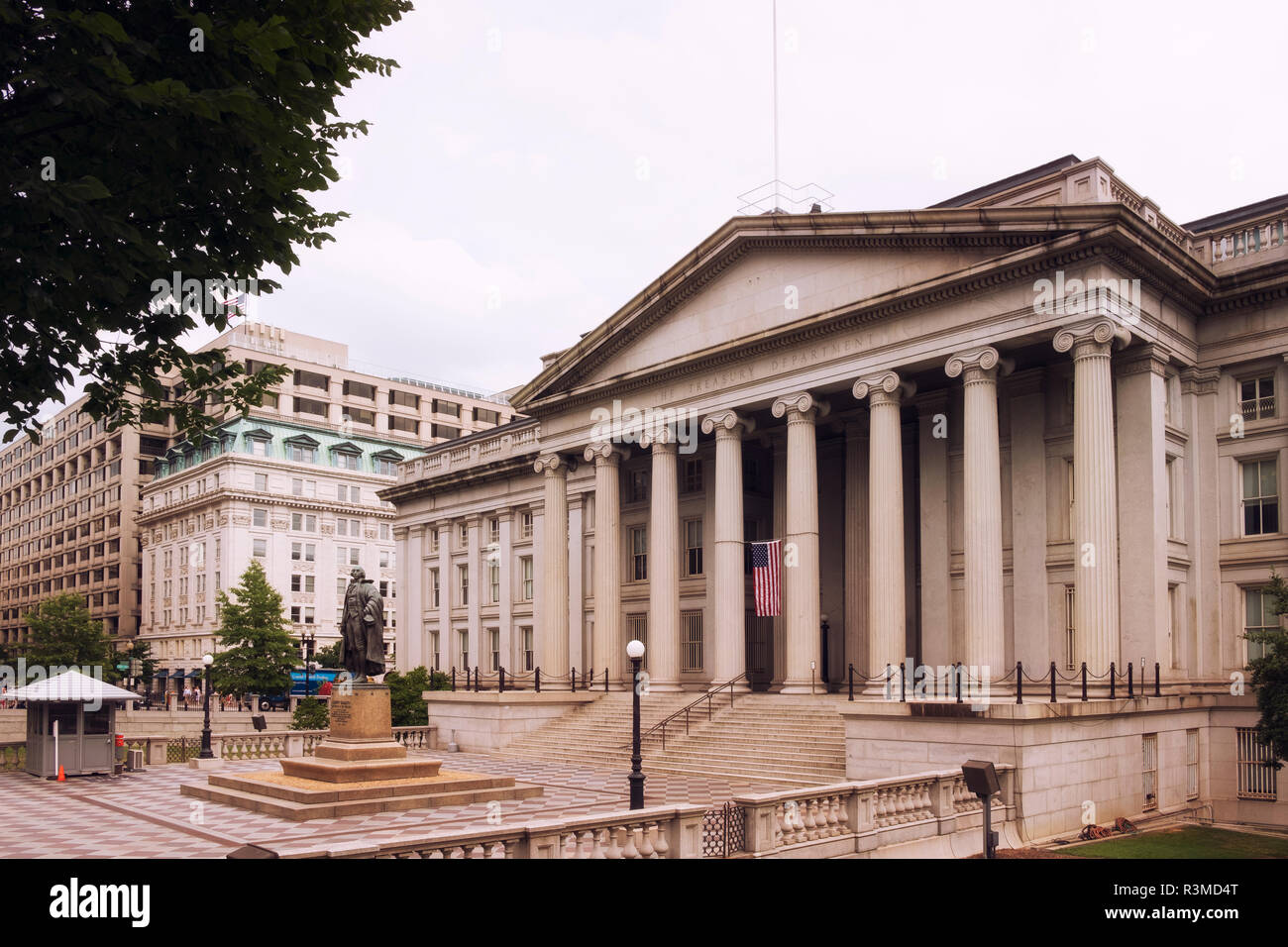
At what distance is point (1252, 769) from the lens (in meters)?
28.1

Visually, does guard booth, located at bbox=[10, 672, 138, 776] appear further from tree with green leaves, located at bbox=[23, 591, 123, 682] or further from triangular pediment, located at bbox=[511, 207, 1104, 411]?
tree with green leaves, located at bbox=[23, 591, 123, 682]

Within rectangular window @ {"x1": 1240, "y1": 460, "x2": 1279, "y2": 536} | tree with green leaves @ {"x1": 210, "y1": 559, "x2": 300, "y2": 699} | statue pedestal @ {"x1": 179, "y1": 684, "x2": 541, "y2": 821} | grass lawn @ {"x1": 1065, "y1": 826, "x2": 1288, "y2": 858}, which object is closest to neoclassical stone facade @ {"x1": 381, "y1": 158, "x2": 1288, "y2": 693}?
rectangular window @ {"x1": 1240, "y1": 460, "x2": 1279, "y2": 536}

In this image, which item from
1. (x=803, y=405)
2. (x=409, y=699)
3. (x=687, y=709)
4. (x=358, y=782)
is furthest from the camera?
(x=409, y=699)

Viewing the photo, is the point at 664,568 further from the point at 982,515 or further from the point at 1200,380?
the point at 1200,380

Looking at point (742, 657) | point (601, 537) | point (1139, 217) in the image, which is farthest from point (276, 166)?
point (601, 537)

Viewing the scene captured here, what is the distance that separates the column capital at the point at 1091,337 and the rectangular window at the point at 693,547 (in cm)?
1891

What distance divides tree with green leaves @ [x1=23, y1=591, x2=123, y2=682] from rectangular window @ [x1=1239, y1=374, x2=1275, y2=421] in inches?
2987

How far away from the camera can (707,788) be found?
86.5ft

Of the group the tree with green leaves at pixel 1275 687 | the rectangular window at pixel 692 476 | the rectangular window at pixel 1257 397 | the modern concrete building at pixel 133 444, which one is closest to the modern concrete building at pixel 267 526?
the modern concrete building at pixel 133 444

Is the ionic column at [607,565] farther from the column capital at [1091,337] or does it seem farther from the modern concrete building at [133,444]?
the modern concrete building at [133,444]

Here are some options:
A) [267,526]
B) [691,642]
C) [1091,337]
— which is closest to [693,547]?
[691,642]

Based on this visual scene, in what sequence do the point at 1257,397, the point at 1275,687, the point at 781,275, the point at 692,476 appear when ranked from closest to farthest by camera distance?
the point at 1275,687 → the point at 1257,397 → the point at 781,275 → the point at 692,476

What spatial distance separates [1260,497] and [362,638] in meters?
23.8

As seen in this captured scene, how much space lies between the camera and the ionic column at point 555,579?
4334 cm
